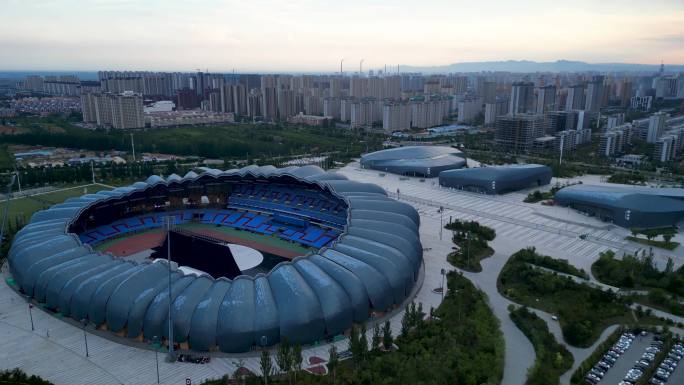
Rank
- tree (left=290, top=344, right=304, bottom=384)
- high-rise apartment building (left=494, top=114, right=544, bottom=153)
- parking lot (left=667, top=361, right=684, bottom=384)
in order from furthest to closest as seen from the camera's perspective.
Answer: high-rise apartment building (left=494, top=114, right=544, bottom=153)
parking lot (left=667, top=361, right=684, bottom=384)
tree (left=290, top=344, right=304, bottom=384)

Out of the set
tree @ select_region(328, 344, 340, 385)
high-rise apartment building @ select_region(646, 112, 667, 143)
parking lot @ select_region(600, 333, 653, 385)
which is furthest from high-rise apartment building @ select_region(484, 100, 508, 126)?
tree @ select_region(328, 344, 340, 385)

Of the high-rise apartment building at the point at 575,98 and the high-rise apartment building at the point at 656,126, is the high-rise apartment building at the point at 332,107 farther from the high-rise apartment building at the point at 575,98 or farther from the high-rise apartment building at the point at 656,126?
the high-rise apartment building at the point at 656,126

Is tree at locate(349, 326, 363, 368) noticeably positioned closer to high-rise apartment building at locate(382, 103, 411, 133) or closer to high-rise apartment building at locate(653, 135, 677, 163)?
high-rise apartment building at locate(653, 135, 677, 163)

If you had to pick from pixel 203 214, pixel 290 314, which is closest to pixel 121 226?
pixel 203 214

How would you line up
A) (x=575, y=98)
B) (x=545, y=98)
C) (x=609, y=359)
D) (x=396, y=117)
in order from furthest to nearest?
(x=575, y=98) → (x=545, y=98) → (x=396, y=117) → (x=609, y=359)

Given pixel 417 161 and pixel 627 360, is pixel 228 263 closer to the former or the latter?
pixel 627 360

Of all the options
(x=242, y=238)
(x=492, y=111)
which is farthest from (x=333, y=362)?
(x=492, y=111)
